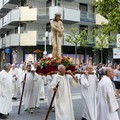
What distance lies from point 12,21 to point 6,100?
2922cm

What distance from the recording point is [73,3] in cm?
4088

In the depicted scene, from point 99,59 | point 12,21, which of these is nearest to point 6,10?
point 12,21

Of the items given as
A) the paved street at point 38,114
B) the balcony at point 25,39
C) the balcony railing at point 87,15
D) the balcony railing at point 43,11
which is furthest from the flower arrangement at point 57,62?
the balcony railing at point 87,15

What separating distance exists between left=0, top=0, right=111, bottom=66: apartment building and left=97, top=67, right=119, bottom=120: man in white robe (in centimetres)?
2774

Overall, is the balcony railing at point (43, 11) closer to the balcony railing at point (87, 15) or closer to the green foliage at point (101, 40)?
the balcony railing at point (87, 15)

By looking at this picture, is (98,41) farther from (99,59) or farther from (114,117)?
(114,117)

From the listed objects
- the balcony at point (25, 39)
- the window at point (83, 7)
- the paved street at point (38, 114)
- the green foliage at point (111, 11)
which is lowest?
the paved street at point (38, 114)

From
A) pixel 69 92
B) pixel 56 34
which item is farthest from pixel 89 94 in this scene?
pixel 56 34

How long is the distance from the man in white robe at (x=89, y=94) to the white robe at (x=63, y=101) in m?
0.55

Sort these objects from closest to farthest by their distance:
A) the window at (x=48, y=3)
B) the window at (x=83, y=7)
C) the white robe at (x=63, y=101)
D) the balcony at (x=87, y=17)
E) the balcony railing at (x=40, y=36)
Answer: the white robe at (x=63, y=101)
the balcony railing at (x=40, y=36)
the window at (x=48, y=3)
the balcony at (x=87, y=17)
the window at (x=83, y=7)

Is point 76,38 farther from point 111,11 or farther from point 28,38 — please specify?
point 111,11

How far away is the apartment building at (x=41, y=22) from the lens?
3778cm

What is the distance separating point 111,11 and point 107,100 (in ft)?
53.6

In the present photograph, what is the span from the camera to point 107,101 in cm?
798
